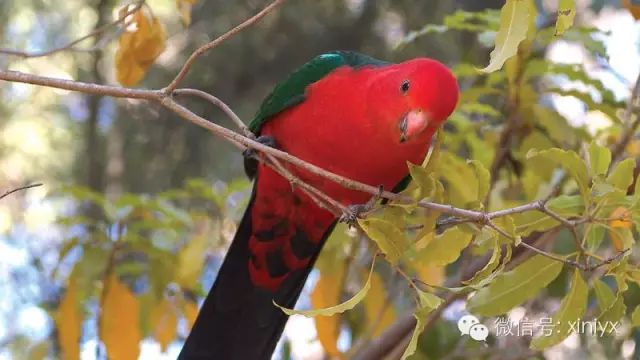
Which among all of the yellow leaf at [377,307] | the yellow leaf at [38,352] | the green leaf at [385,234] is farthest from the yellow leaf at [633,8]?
the yellow leaf at [38,352]

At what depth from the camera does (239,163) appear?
343 centimetres

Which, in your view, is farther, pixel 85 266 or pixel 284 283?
pixel 284 283

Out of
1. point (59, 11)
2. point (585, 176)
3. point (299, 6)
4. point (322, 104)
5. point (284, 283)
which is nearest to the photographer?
point (585, 176)

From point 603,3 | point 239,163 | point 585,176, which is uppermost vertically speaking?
point 239,163

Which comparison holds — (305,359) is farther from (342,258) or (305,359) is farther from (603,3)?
(603,3)

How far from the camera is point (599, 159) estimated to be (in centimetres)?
154

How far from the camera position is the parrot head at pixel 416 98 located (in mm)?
1539

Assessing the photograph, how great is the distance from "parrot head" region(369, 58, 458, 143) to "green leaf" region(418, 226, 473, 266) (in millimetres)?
199

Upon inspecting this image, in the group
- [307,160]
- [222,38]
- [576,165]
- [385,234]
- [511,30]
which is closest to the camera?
[511,30]

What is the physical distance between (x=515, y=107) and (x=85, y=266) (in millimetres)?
1175

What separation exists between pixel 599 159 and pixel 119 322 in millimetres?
1220

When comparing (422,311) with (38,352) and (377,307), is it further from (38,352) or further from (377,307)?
(38,352)

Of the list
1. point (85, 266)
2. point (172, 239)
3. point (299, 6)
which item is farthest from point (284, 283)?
point (299, 6)

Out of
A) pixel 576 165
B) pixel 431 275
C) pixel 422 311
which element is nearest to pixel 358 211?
pixel 422 311
